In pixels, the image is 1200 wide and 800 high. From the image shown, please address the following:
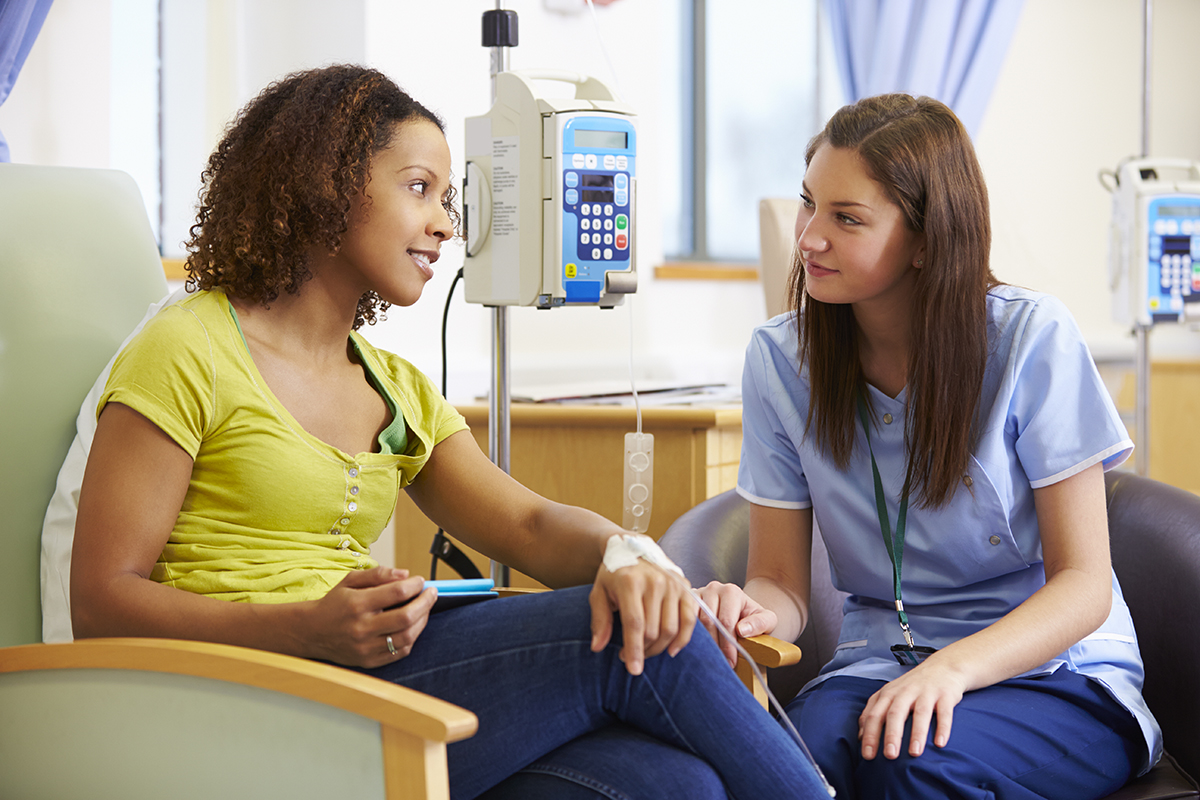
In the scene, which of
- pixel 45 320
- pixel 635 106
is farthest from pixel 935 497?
pixel 635 106

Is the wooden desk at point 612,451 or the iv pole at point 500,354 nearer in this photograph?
the iv pole at point 500,354

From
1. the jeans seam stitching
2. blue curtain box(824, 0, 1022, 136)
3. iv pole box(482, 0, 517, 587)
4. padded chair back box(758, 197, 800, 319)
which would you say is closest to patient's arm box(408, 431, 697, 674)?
the jeans seam stitching

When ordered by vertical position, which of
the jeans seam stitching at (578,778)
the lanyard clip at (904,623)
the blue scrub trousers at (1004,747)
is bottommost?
the blue scrub trousers at (1004,747)

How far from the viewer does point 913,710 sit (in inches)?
44.3

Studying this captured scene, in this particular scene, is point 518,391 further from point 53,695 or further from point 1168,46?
point 1168,46

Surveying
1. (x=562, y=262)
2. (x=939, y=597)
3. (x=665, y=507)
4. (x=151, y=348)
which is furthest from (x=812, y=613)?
(x=151, y=348)

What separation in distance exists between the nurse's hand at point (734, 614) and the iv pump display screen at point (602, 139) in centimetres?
68

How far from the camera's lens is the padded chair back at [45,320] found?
1278 millimetres

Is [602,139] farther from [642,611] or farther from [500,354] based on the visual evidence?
[642,611]

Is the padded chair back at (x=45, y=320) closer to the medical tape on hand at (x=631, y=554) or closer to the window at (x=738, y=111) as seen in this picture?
the medical tape on hand at (x=631, y=554)

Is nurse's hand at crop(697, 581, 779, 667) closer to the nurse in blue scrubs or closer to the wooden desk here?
the nurse in blue scrubs

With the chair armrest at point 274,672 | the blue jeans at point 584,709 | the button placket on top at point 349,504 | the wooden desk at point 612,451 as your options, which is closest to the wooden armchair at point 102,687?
the chair armrest at point 274,672

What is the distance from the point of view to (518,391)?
7.53 feet

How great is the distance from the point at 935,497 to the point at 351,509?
656 mm
